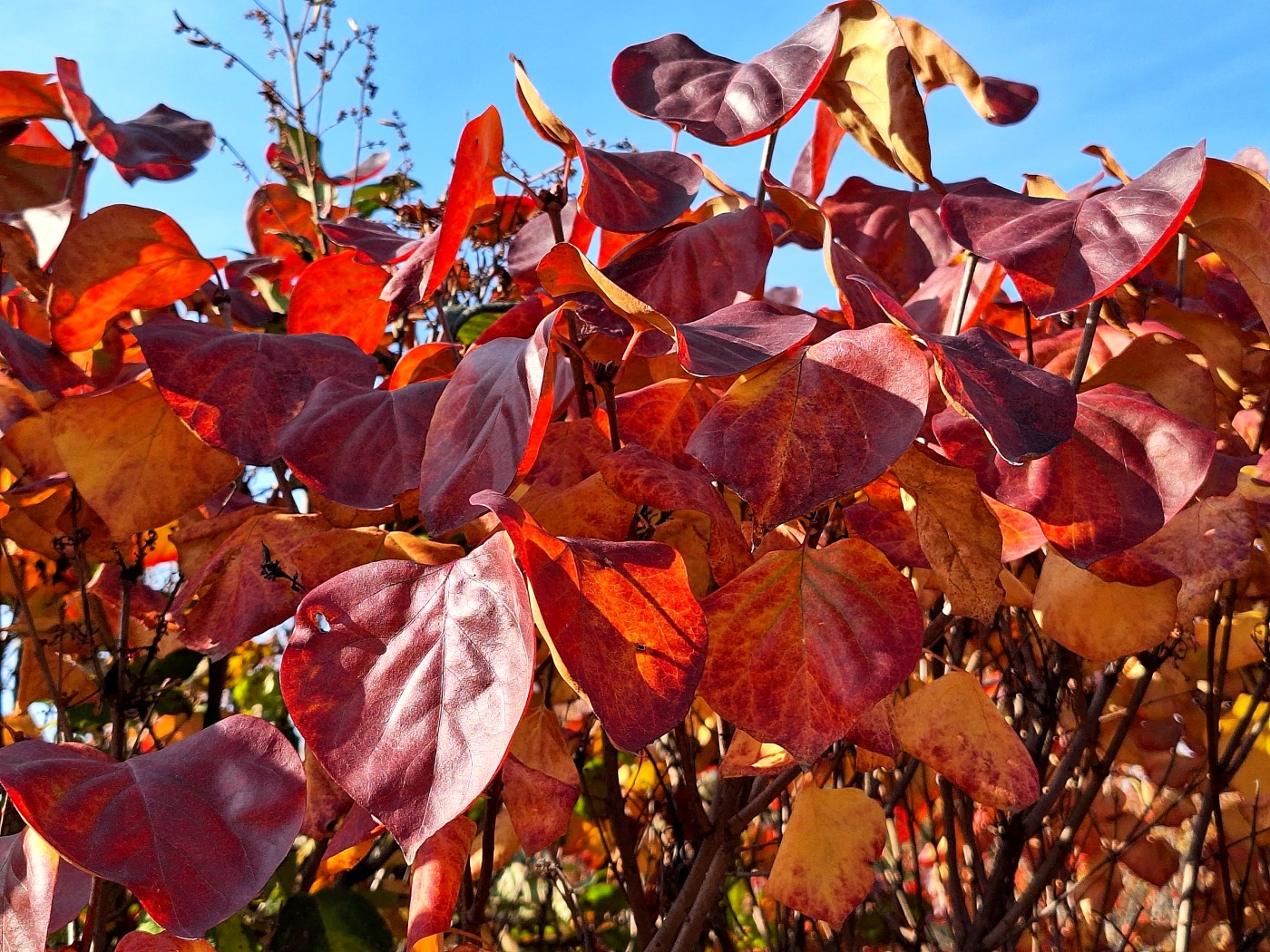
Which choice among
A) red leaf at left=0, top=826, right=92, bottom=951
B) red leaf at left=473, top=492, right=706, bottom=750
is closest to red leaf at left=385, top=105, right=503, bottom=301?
red leaf at left=473, top=492, right=706, bottom=750

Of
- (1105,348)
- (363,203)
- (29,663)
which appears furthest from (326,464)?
(363,203)

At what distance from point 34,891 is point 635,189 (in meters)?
0.50

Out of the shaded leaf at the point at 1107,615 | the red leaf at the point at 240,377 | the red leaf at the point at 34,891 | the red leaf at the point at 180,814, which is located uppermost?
the red leaf at the point at 240,377

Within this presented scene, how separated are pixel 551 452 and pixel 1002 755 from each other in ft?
→ 1.08

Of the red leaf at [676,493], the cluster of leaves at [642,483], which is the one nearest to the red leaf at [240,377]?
the cluster of leaves at [642,483]

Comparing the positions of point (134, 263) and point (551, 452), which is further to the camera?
point (134, 263)

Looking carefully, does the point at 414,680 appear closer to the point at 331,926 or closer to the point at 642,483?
the point at 642,483

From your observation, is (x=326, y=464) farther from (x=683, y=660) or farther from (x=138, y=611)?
(x=138, y=611)

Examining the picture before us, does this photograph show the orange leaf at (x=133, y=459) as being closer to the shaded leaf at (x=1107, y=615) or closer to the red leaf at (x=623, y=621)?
the red leaf at (x=623, y=621)

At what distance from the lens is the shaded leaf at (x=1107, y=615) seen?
2.05 feet

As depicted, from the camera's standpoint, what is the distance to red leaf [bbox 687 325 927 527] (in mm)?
442

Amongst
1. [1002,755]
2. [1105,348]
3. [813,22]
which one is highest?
[813,22]

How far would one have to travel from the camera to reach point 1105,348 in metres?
0.75

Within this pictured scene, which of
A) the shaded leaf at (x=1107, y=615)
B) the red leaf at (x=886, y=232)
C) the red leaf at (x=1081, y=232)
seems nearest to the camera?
the red leaf at (x=1081, y=232)
